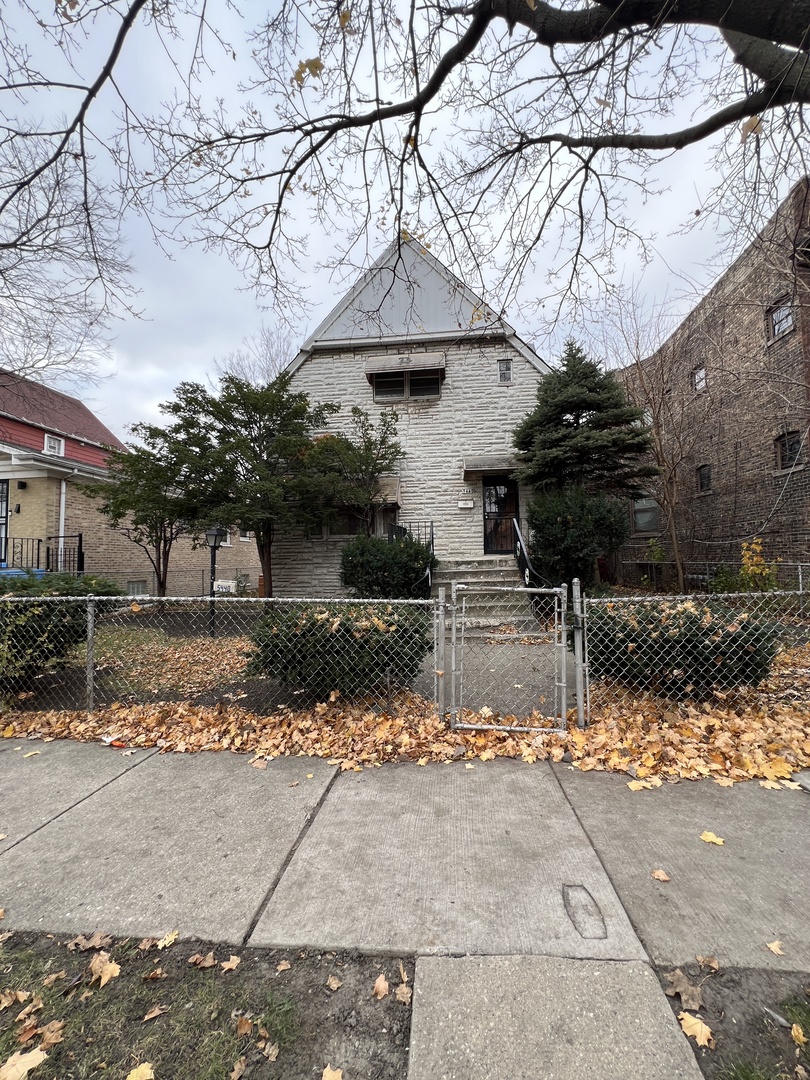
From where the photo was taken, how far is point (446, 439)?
11609mm

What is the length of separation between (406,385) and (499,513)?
3972 millimetres

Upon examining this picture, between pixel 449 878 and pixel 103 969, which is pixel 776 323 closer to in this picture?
pixel 449 878

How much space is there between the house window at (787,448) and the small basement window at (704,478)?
85.4 inches

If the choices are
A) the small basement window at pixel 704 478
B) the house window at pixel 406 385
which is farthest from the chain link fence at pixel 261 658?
the small basement window at pixel 704 478

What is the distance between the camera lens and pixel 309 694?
13.9 feet

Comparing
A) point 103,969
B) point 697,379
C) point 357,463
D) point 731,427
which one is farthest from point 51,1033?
point 731,427

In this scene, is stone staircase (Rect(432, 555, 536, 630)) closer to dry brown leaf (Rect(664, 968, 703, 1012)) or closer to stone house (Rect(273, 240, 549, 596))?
stone house (Rect(273, 240, 549, 596))

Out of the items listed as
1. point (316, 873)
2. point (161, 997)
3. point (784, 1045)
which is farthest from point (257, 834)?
point (784, 1045)

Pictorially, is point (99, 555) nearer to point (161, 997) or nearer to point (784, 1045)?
point (161, 997)

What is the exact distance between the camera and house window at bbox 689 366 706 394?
10.8 meters

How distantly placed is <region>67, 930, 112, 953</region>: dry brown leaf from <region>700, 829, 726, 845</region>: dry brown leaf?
2.79 meters

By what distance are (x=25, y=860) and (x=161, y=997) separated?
4.34 ft

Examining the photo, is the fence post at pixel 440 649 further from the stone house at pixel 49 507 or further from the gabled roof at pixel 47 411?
the stone house at pixel 49 507

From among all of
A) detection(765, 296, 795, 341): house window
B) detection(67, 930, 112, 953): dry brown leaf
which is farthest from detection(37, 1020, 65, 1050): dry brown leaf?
detection(765, 296, 795, 341): house window
